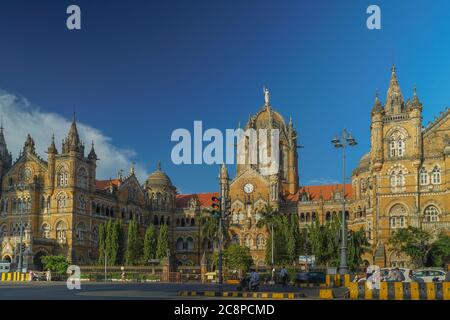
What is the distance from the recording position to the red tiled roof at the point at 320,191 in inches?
4003

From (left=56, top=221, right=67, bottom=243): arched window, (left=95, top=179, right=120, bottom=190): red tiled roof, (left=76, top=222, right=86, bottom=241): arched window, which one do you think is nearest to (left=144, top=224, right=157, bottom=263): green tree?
(left=76, top=222, right=86, bottom=241): arched window

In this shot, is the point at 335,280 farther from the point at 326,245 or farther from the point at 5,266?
the point at 5,266

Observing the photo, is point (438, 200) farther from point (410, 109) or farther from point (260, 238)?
point (260, 238)

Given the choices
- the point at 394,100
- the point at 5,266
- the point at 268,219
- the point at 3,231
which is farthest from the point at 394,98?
the point at 3,231

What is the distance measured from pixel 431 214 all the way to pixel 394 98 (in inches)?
590

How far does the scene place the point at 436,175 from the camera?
7406 centimetres

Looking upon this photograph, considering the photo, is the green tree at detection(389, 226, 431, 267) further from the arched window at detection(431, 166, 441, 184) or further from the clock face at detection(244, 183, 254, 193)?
the clock face at detection(244, 183, 254, 193)

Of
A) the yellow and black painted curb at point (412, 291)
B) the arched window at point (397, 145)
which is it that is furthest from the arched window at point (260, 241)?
the yellow and black painted curb at point (412, 291)

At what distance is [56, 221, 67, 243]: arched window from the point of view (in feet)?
284

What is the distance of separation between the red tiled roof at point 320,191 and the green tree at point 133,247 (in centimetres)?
2764

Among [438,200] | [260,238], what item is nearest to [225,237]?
[260,238]

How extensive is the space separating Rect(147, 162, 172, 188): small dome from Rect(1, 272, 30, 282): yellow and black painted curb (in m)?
39.9

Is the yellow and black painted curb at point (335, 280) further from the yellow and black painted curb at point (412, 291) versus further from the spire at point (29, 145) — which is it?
the spire at point (29, 145)

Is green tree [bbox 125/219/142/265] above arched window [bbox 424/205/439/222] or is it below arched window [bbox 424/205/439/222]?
below
